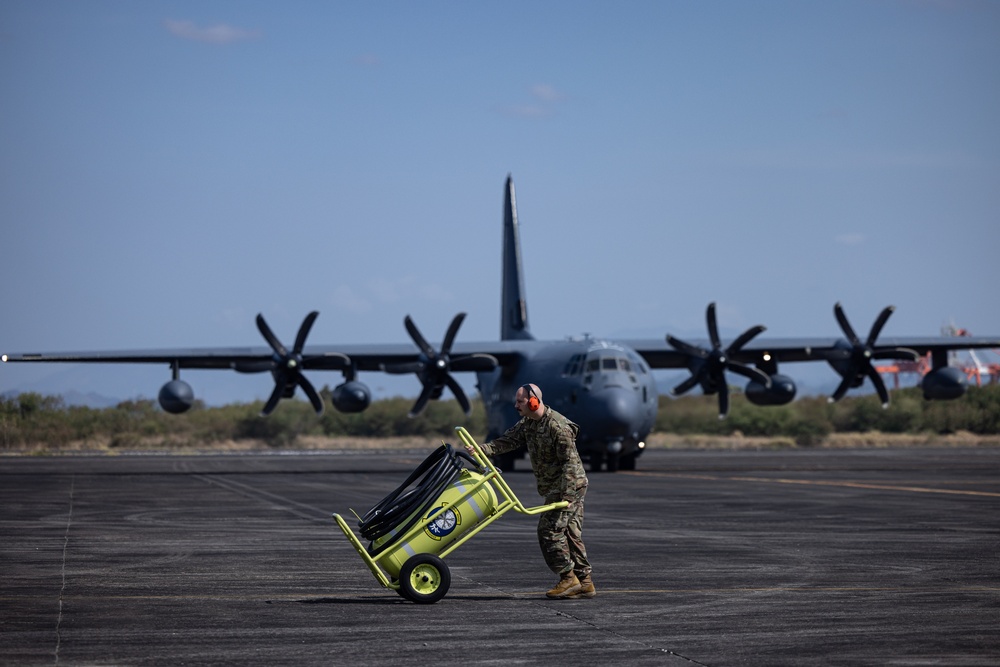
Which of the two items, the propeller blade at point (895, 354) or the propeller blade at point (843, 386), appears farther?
the propeller blade at point (843, 386)

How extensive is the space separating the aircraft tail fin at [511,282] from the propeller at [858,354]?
1027 centimetres

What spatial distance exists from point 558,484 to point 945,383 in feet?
106

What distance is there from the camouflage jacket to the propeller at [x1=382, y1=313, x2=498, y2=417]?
2725 cm

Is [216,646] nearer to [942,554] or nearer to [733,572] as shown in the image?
[733,572]

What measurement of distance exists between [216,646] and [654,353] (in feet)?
116

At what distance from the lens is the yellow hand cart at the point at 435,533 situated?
35.8 ft

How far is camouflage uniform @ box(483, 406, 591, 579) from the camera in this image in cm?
1118

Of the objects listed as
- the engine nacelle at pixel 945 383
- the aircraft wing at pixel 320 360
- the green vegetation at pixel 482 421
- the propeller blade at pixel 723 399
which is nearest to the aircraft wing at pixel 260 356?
the aircraft wing at pixel 320 360

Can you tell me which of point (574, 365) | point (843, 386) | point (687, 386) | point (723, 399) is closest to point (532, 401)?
point (574, 365)

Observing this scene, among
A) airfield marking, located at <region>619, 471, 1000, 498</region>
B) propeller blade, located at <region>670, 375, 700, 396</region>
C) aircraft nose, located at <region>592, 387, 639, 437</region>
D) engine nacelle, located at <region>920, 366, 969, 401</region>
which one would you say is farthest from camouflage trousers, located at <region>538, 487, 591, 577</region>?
engine nacelle, located at <region>920, 366, 969, 401</region>

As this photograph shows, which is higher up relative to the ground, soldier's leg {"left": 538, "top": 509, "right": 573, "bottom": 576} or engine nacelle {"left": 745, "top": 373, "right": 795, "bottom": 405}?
soldier's leg {"left": 538, "top": 509, "right": 573, "bottom": 576}

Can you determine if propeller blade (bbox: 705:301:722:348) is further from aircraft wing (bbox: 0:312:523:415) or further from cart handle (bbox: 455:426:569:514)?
cart handle (bbox: 455:426:569:514)

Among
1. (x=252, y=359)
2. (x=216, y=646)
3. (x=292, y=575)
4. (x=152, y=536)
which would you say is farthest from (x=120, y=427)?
(x=216, y=646)

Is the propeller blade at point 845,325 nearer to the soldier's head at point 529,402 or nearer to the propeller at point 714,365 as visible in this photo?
the propeller at point 714,365
